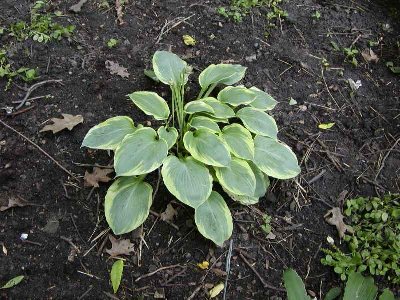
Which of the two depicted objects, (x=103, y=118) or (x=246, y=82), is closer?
(x=103, y=118)

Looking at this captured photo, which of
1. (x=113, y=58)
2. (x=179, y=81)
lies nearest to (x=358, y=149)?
(x=179, y=81)

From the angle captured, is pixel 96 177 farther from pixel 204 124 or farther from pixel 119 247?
pixel 204 124

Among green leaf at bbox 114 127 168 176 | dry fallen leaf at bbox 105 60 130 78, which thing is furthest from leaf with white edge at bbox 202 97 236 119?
dry fallen leaf at bbox 105 60 130 78

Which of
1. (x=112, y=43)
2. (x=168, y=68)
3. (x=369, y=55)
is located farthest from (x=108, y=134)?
(x=369, y=55)

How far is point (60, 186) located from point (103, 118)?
1.67 ft

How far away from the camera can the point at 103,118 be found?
262 centimetres

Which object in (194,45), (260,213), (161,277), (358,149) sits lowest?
(161,277)

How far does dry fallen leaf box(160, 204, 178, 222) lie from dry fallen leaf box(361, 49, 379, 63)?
197 centimetres

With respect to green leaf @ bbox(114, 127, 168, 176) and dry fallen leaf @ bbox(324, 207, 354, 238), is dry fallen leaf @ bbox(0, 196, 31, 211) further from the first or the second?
dry fallen leaf @ bbox(324, 207, 354, 238)

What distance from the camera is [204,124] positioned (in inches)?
93.2

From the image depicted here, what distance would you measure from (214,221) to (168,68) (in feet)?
3.31

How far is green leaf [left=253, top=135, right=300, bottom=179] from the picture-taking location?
2.33 m

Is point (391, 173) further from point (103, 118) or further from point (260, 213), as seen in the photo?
point (103, 118)

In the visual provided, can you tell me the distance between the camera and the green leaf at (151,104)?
2.40 metres
